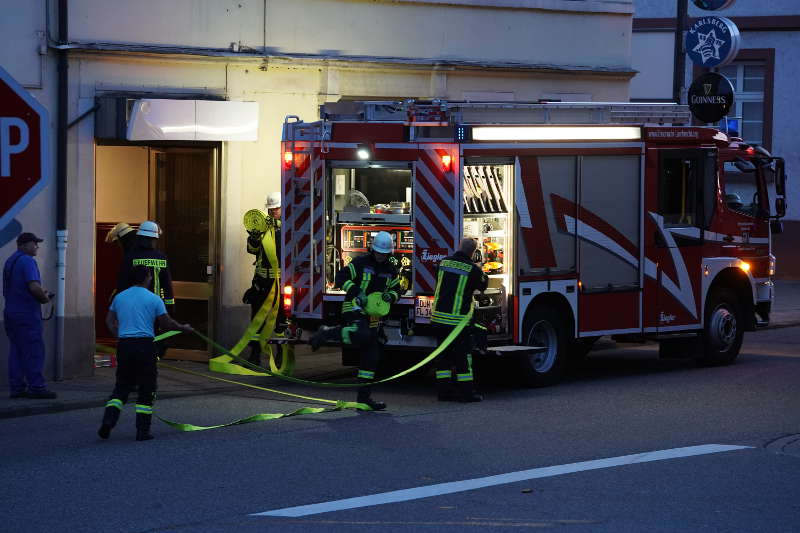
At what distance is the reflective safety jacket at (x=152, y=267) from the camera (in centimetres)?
1314

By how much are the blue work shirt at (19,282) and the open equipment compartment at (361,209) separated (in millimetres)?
2945

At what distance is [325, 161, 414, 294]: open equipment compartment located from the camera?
1344 centimetres

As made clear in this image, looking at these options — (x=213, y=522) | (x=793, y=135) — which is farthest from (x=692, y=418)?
(x=793, y=135)

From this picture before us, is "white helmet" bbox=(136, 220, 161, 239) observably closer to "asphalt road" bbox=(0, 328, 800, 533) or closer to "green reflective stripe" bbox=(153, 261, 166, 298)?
"green reflective stripe" bbox=(153, 261, 166, 298)

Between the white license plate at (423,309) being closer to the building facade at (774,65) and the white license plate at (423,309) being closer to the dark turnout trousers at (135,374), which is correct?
the dark turnout trousers at (135,374)

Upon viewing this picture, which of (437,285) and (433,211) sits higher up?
(433,211)

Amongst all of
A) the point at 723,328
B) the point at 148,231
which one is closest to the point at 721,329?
the point at 723,328

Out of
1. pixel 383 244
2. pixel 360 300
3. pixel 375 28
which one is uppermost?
pixel 375 28

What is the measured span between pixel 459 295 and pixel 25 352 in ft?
13.7

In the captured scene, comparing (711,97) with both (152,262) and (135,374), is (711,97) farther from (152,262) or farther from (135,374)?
(135,374)

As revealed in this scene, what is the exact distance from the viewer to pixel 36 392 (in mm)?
12688

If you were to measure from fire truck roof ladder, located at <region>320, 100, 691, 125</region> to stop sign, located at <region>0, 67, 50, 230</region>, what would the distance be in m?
6.89

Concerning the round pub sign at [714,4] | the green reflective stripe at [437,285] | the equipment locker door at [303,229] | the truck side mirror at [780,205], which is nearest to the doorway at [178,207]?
the equipment locker door at [303,229]

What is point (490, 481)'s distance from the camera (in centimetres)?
892
